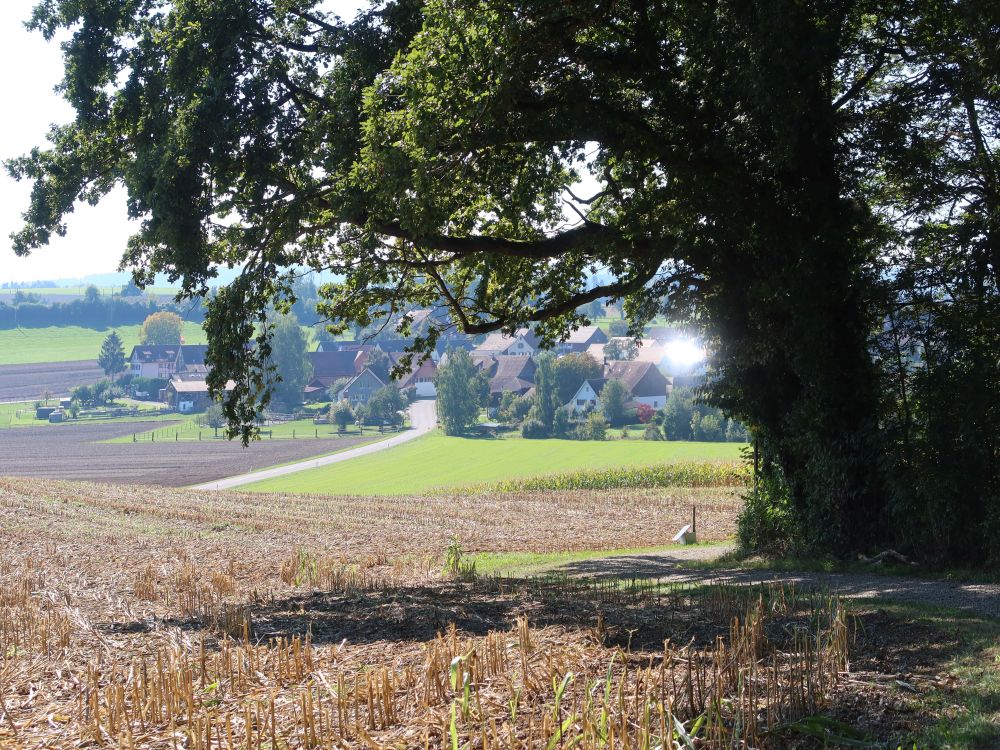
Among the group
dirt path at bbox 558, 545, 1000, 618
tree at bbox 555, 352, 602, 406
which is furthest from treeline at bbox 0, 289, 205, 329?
dirt path at bbox 558, 545, 1000, 618

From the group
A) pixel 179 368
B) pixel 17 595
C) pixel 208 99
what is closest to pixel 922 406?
pixel 208 99

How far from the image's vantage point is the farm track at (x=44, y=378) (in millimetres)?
129000

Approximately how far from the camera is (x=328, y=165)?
53.0 ft

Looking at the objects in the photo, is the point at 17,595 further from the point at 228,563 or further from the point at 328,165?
the point at 328,165

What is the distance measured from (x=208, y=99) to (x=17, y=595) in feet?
26.5

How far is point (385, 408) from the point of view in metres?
105

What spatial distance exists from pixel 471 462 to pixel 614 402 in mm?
28054

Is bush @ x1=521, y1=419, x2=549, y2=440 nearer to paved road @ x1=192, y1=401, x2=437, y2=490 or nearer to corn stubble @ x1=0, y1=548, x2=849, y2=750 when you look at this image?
paved road @ x1=192, y1=401, x2=437, y2=490

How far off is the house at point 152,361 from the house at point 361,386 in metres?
36.0

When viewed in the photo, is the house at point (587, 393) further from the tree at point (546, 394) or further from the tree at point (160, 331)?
the tree at point (160, 331)

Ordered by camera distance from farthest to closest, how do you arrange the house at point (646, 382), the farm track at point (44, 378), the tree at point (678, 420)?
the farm track at point (44, 378) < the house at point (646, 382) < the tree at point (678, 420)

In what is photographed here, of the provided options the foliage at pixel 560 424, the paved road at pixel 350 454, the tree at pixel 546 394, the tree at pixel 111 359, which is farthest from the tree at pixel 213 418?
the tree at pixel 111 359

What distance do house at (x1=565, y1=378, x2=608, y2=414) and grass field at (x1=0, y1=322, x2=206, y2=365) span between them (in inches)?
3314

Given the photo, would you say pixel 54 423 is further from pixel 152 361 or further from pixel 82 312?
pixel 82 312
